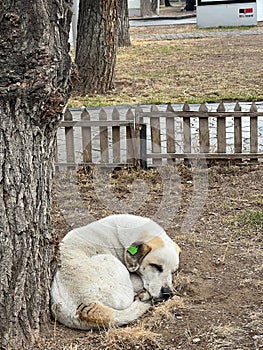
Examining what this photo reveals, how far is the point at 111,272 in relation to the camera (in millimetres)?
4508

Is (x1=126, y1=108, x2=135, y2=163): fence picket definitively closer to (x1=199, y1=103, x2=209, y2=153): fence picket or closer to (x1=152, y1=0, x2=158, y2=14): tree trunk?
(x1=199, y1=103, x2=209, y2=153): fence picket

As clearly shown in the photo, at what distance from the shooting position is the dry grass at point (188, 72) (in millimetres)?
12695

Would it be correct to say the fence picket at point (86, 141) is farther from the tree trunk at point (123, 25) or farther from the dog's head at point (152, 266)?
the tree trunk at point (123, 25)

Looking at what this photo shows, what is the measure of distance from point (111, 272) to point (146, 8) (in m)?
40.4

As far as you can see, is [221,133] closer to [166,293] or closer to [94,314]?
[166,293]

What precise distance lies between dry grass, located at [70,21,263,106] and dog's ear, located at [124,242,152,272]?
742 cm

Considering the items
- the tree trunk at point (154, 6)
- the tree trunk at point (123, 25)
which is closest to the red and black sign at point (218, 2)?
the tree trunk at point (123, 25)

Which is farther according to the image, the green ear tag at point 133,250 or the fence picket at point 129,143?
the fence picket at point 129,143

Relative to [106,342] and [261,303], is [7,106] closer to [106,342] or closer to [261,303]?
[106,342]

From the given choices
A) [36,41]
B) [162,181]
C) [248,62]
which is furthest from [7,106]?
[248,62]

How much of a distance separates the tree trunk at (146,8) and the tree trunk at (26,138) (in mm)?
39753

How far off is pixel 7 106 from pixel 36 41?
0.39 m

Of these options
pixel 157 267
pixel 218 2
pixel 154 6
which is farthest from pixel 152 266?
pixel 154 6

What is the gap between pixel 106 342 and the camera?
4105 millimetres
